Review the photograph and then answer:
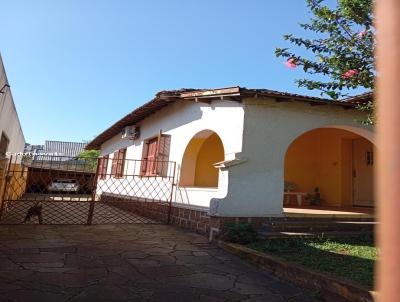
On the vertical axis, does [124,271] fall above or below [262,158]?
below

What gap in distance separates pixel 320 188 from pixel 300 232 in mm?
4915

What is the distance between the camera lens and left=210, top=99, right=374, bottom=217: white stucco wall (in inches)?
274

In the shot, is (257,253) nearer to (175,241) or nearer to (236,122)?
(175,241)

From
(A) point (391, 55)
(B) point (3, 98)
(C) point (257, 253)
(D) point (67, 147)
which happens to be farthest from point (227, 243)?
(D) point (67, 147)

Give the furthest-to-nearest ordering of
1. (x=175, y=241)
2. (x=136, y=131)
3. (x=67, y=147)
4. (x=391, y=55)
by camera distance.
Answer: (x=67, y=147)
(x=136, y=131)
(x=175, y=241)
(x=391, y=55)

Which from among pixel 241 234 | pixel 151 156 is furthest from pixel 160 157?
pixel 241 234

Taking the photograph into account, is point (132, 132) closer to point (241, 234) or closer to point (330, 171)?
point (330, 171)

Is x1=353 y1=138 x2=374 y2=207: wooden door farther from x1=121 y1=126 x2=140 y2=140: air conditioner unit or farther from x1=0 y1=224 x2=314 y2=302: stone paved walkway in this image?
x1=121 y1=126 x2=140 y2=140: air conditioner unit

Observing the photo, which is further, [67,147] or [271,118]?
[67,147]

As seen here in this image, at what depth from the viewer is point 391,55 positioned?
698 mm

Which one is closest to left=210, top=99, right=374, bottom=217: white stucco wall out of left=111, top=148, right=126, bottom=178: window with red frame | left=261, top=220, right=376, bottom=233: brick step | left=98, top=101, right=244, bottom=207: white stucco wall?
left=98, top=101, right=244, bottom=207: white stucco wall

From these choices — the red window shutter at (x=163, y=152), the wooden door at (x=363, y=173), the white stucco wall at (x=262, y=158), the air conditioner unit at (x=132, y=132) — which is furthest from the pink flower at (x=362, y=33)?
the air conditioner unit at (x=132, y=132)

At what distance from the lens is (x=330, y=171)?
11.1 meters

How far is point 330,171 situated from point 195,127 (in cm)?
497
